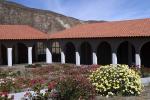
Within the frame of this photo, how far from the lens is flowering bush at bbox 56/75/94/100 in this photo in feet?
40.7

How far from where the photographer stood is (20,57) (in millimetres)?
40344

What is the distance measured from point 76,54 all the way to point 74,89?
75.5 feet

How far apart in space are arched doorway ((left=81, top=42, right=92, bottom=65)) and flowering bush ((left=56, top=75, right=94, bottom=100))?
966 inches

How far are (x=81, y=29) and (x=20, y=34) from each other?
6639 millimetres

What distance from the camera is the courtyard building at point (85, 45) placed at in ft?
100

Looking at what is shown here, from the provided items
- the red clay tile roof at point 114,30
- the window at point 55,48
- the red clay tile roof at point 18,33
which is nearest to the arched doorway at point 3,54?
the red clay tile roof at point 18,33

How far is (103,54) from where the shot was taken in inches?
1420

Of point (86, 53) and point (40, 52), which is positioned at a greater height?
point (40, 52)

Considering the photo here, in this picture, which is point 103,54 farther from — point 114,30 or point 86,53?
point 114,30

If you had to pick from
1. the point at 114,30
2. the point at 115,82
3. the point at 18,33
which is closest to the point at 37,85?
the point at 115,82

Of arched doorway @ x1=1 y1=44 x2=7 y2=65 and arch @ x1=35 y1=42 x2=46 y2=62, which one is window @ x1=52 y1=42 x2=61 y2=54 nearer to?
arch @ x1=35 y1=42 x2=46 y2=62

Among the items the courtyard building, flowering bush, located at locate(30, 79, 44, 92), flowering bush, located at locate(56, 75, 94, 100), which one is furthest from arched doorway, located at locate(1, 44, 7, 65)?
flowering bush, located at locate(56, 75, 94, 100)

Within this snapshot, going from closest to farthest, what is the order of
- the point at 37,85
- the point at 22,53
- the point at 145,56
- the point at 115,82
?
the point at 37,85
the point at 115,82
the point at 145,56
the point at 22,53

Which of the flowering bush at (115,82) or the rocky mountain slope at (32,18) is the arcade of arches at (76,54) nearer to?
the flowering bush at (115,82)
